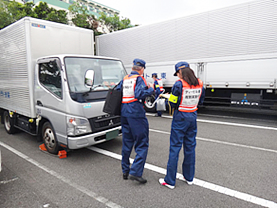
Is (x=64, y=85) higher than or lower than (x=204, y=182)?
higher

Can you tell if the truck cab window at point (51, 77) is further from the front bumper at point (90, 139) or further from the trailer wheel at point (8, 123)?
the trailer wheel at point (8, 123)

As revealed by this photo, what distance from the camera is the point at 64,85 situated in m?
4.07

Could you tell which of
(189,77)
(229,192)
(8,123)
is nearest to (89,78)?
(189,77)

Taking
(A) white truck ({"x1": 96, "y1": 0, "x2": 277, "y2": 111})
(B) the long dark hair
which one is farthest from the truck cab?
(A) white truck ({"x1": 96, "y1": 0, "x2": 277, "y2": 111})

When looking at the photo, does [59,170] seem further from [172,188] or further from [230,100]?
[230,100]

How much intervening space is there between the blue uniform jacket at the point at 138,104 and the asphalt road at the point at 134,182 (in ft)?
3.74

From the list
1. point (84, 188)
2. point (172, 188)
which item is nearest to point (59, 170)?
point (84, 188)

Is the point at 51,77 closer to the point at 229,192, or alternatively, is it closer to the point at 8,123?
the point at 8,123

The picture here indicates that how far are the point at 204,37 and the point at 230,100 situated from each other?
2818mm

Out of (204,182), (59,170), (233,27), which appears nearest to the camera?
(204,182)

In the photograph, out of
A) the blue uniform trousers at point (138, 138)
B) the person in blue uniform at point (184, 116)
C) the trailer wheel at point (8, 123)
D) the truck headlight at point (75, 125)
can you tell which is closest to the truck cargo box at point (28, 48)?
the trailer wheel at point (8, 123)

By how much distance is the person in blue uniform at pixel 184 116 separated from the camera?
9.93 feet

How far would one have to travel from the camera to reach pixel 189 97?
3.04m

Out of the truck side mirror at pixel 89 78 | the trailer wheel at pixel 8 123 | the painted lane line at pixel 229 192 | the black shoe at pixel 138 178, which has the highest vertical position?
the truck side mirror at pixel 89 78
